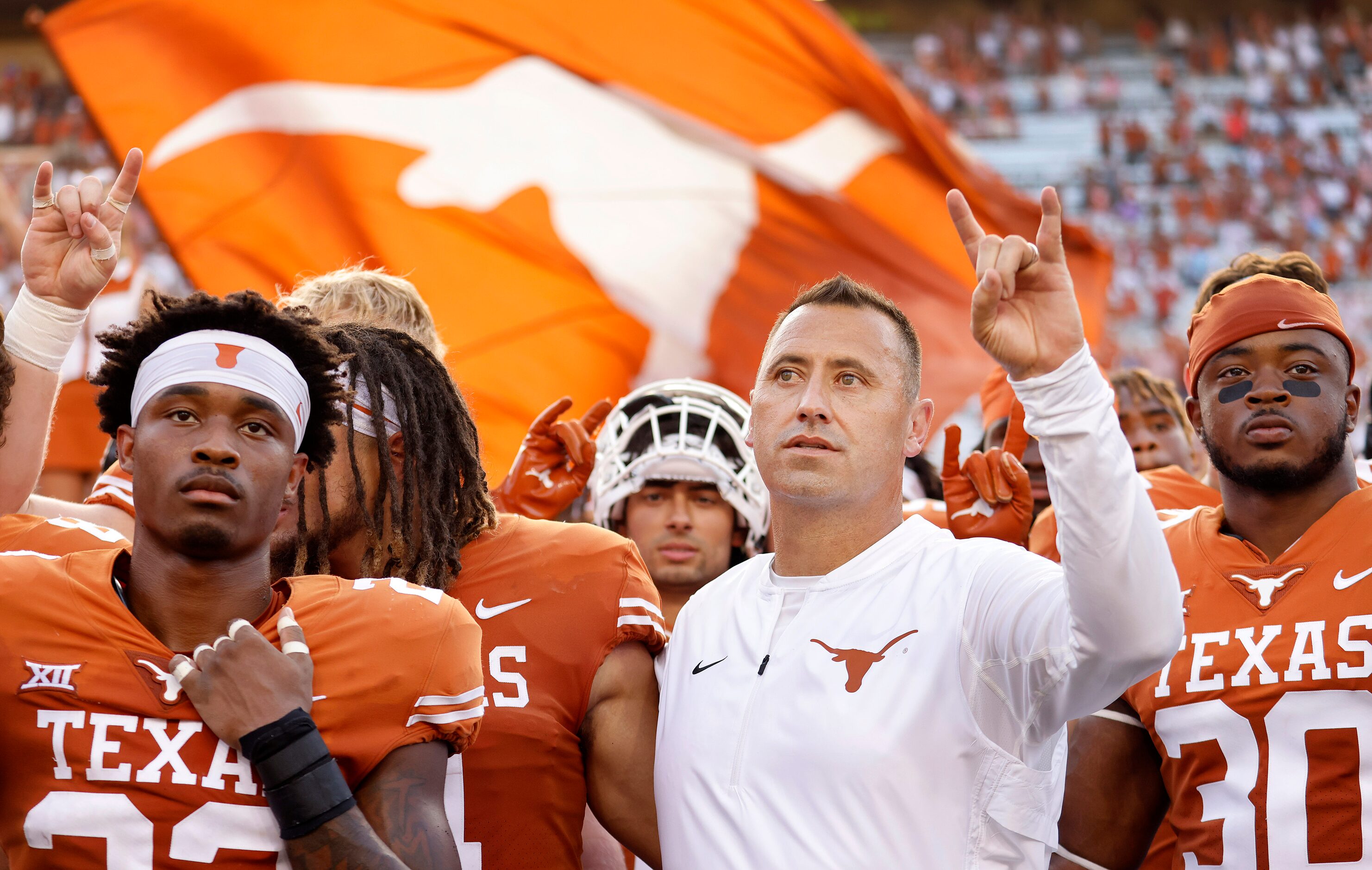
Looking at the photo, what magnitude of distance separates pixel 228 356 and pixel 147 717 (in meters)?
0.70

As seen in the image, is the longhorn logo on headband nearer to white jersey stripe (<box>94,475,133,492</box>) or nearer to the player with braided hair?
the player with braided hair

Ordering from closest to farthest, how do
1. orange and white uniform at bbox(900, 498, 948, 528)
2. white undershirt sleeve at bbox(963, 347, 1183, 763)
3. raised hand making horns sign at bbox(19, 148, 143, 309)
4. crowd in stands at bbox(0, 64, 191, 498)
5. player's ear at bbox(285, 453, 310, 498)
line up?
white undershirt sleeve at bbox(963, 347, 1183, 763) < player's ear at bbox(285, 453, 310, 498) < raised hand making horns sign at bbox(19, 148, 143, 309) < orange and white uniform at bbox(900, 498, 948, 528) < crowd in stands at bbox(0, 64, 191, 498)

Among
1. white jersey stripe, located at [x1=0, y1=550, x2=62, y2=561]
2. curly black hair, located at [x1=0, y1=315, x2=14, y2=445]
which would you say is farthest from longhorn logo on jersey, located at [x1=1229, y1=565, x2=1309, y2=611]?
curly black hair, located at [x1=0, y1=315, x2=14, y2=445]

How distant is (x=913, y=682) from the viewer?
2.58m

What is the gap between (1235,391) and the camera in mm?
3602

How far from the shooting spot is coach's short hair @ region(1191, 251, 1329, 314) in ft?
13.5

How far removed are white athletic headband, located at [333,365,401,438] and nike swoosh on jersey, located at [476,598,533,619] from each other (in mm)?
477

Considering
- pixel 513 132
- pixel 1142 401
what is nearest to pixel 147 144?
pixel 513 132

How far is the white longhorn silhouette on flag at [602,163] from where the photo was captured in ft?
21.2

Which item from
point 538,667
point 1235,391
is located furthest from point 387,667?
point 1235,391

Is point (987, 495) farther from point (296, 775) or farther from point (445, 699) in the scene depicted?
point (296, 775)

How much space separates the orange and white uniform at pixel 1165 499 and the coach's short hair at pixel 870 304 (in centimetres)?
138

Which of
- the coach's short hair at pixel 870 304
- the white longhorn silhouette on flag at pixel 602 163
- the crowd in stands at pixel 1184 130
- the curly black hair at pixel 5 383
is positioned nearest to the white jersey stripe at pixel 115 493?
the curly black hair at pixel 5 383

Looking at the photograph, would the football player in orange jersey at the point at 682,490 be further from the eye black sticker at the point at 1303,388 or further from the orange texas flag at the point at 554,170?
the orange texas flag at the point at 554,170
